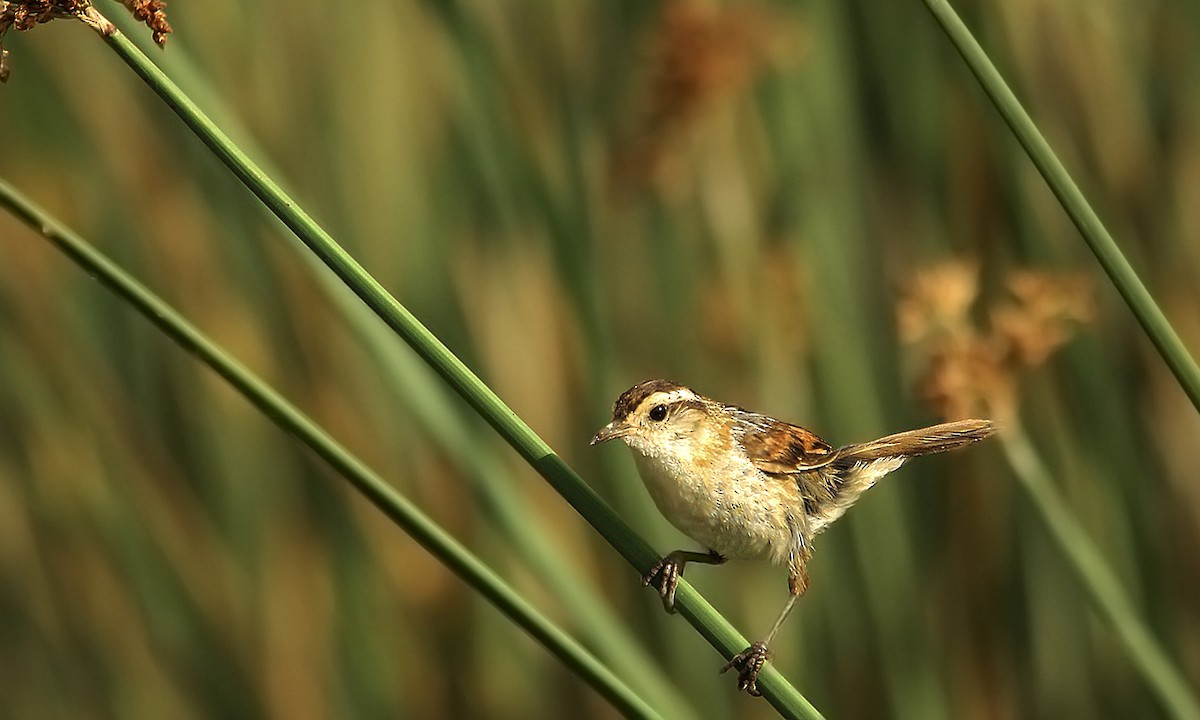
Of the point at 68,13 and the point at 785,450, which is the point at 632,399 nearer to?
the point at 785,450

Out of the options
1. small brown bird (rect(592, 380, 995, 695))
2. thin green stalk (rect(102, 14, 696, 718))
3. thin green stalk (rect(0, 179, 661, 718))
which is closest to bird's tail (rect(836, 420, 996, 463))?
small brown bird (rect(592, 380, 995, 695))

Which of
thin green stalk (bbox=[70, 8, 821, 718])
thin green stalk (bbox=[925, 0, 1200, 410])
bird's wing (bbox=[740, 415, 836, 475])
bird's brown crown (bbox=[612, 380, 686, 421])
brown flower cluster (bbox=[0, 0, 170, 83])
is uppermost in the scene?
thin green stalk (bbox=[925, 0, 1200, 410])

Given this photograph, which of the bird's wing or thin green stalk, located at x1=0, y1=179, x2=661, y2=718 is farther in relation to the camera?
the bird's wing

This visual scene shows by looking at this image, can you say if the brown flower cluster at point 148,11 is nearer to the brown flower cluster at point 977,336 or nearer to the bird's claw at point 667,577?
the bird's claw at point 667,577

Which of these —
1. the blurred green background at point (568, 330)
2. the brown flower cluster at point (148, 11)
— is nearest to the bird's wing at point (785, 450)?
the blurred green background at point (568, 330)

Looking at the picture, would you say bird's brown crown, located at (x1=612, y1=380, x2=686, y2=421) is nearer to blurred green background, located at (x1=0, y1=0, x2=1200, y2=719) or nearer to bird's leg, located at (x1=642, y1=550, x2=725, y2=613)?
bird's leg, located at (x1=642, y1=550, x2=725, y2=613)

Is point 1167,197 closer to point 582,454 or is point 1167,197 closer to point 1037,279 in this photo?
→ point 1037,279

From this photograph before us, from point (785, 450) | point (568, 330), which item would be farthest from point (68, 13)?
point (568, 330)
